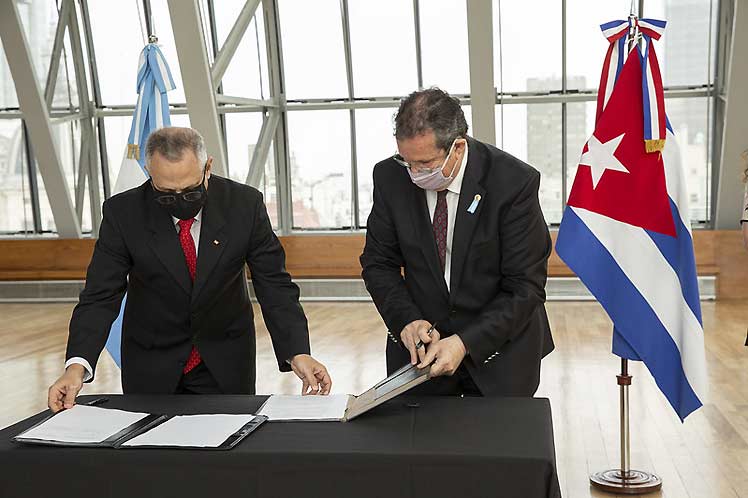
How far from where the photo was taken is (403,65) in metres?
12.1

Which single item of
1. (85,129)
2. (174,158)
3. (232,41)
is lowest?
(85,129)

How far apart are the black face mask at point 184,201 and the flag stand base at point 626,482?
2.41 m

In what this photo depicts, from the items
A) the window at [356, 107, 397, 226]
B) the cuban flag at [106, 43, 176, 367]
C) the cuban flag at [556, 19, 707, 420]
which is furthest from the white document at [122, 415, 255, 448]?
the window at [356, 107, 397, 226]

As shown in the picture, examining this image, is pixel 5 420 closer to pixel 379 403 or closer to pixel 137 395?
pixel 137 395

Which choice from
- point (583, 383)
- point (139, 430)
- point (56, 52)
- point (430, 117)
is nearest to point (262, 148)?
point (56, 52)

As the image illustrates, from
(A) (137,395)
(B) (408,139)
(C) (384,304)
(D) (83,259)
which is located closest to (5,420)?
(A) (137,395)

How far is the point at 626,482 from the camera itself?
433 centimetres

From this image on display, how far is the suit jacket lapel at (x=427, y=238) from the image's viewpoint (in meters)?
2.95

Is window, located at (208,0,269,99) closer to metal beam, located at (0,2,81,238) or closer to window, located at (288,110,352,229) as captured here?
window, located at (288,110,352,229)

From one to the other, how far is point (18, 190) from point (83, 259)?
171 cm

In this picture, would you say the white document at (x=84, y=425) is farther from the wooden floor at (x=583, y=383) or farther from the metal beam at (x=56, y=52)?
the metal beam at (x=56, y=52)

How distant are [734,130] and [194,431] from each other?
9182 millimetres

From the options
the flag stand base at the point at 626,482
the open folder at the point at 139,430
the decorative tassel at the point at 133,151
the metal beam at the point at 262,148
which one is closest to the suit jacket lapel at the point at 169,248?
the open folder at the point at 139,430

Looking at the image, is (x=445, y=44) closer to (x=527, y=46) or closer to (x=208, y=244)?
(x=527, y=46)
